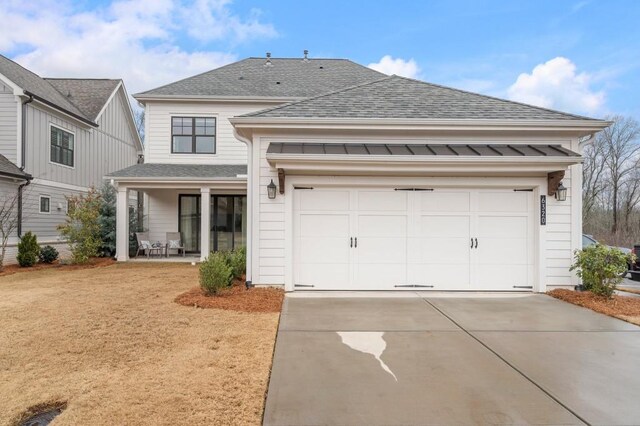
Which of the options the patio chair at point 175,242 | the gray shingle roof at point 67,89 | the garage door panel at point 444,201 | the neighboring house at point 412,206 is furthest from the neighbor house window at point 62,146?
the garage door panel at point 444,201

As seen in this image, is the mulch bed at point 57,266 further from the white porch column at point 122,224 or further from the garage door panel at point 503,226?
the garage door panel at point 503,226

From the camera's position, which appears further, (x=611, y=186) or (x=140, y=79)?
(x=140, y=79)

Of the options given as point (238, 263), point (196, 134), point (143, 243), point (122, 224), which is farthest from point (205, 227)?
point (238, 263)

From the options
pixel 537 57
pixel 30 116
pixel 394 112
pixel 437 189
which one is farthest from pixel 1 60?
pixel 537 57

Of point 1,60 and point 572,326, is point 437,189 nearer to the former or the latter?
point 572,326

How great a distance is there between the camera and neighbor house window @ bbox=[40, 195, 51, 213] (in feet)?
44.4

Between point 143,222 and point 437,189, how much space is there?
12.3m

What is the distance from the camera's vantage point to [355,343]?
443cm

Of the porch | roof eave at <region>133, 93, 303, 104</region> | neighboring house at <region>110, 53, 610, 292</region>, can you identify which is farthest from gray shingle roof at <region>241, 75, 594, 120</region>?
roof eave at <region>133, 93, 303, 104</region>

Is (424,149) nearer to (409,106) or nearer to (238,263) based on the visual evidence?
(409,106)

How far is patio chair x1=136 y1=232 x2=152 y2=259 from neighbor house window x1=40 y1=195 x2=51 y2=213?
352cm

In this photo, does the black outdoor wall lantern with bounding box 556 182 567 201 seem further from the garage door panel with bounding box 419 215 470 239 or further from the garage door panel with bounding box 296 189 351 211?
the garage door panel with bounding box 296 189 351 211

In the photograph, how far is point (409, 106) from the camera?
7949 mm

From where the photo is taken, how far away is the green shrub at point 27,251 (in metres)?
11.5
